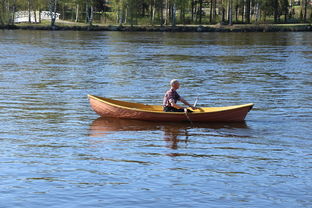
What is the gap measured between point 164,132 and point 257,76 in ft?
61.8

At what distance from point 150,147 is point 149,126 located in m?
3.42

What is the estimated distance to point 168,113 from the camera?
20859mm

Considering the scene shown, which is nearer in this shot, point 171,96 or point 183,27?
point 171,96

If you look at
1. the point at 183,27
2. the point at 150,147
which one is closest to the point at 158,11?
the point at 183,27

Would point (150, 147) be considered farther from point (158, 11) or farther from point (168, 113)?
point (158, 11)

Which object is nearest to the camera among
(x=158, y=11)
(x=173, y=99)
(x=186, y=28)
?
(x=173, y=99)

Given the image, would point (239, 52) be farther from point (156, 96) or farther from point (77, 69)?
point (156, 96)

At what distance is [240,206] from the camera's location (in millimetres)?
12414

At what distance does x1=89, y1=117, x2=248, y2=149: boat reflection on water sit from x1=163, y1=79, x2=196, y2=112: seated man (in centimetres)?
49

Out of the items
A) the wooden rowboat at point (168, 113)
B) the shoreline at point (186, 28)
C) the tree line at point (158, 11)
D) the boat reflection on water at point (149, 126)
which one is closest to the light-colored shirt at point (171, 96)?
the wooden rowboat at point (168, 113)

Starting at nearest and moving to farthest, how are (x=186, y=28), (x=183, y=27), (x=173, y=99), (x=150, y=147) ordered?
1. (x=150, y=147)
2. (x=173, y=99)
3. (x=186, y=28)
4. (x=183, y=27)

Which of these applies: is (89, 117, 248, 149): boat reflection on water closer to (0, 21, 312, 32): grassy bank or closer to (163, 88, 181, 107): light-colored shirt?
(163, 88, 181, 107): light-colored shirt

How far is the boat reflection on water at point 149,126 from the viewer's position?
19808 millimetres

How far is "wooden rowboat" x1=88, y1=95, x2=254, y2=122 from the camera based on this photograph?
820 inches
